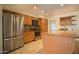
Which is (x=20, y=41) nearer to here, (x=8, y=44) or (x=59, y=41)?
(x=8, y=44)

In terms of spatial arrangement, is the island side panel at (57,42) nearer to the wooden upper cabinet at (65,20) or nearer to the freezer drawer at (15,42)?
Result: the wooden upper cabinet at (65,20)

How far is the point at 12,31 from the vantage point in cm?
162

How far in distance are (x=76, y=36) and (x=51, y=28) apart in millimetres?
431

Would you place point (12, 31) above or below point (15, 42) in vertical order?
above

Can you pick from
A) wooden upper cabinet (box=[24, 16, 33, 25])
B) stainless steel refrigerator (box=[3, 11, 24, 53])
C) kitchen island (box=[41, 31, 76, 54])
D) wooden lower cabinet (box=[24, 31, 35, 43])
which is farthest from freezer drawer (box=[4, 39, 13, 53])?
kitchen island (box=[41, 31, 76, 54])

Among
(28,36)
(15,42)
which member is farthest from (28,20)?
(15,42)

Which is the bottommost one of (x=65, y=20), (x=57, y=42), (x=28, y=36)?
(x=57, y=42)

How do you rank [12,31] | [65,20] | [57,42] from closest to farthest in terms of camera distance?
[12,31] < [65,20] < [57,42]

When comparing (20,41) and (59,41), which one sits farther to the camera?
(59,41)

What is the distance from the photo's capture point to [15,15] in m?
1.66

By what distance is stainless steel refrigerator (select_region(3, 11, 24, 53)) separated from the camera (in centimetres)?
154

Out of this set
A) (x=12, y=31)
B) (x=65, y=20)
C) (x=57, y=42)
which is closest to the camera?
(x=12, y=31)

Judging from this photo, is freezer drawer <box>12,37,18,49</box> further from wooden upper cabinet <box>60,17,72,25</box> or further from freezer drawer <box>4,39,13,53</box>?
wooden upper cabinet <box>60,17,72,25</box>
